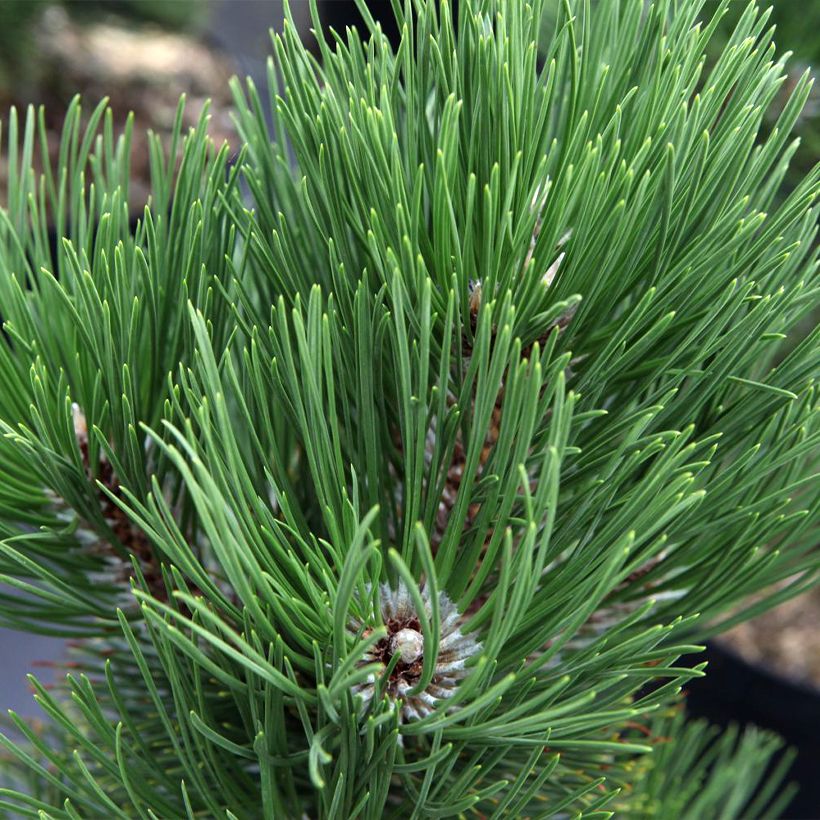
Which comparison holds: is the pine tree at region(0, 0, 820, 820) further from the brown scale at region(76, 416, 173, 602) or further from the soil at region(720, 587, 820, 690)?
the soil at region(720, 587, 820, 690)

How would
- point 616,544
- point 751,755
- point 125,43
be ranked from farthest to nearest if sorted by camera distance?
1. point 125,43
2. point 751,755
3. point 616,544

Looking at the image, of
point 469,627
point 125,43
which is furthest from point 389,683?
point 125,43

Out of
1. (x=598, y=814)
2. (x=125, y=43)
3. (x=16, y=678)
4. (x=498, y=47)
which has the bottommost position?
(x=598, y=814)

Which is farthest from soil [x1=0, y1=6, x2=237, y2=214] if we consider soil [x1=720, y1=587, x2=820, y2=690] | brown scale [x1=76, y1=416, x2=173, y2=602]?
brown scale [x1=76, y1=416, x2=173, y2=602]

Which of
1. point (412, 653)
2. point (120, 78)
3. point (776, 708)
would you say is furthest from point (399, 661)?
point (120, 78)

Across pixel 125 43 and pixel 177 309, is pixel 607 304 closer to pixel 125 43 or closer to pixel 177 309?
pixel 177 309
